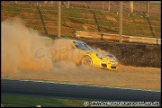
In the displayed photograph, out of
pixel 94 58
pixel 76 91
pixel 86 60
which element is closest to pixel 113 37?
pixel 94 58

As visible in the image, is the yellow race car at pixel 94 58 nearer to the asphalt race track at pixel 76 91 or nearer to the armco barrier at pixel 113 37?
the armco barrier at pixel 113 37

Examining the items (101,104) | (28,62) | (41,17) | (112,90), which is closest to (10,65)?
(28,62)

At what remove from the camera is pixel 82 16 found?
2080 centimetres

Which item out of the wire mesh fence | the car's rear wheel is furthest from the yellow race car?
the wire mesh fence

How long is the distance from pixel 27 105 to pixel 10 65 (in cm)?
734

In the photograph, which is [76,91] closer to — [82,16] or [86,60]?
[86,60]

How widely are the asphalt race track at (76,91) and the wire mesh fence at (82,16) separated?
15.8ft

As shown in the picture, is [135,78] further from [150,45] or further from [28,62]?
[28,62]

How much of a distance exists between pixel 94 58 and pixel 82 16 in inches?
59.5

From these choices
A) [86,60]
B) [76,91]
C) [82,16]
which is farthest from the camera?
[82,16]

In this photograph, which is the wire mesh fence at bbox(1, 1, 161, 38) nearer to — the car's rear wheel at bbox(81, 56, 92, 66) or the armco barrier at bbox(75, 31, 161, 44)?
the armco barrier at bbox(75, 31, 161, 44)

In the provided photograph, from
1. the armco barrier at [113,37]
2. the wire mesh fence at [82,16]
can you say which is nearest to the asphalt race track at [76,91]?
the wire mesh fence at [82,16]

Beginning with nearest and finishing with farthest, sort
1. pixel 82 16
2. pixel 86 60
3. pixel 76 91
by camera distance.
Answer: pixel 76 91
pixel 86 60
pixel 82 16

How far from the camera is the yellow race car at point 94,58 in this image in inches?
Result: 803
